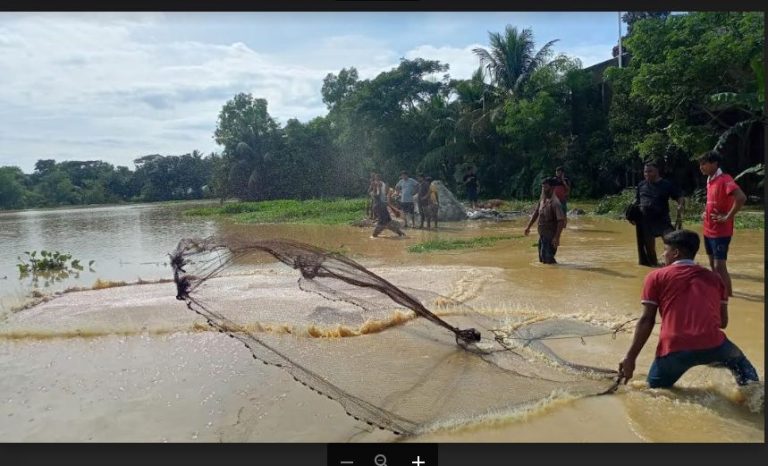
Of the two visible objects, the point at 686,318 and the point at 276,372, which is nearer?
the point at 686,318

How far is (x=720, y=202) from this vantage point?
6.12m

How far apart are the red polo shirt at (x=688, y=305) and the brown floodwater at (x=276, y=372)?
A: 383 mm

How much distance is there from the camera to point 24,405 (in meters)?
4.21

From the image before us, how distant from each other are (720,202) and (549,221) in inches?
123

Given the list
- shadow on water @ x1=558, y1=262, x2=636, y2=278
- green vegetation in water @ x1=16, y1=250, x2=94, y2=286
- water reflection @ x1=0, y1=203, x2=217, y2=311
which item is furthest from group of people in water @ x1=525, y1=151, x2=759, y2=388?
green vegetation in water @ x1=16, y1=250, x2=94, y2=286

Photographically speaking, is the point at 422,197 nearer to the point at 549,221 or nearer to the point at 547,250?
the point at 547,250

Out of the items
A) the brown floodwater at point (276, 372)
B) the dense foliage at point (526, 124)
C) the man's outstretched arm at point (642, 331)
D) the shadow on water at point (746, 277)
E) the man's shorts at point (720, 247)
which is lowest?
the brown floodwater at point (276, 372)

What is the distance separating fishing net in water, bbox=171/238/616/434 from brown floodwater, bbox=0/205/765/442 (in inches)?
5.0

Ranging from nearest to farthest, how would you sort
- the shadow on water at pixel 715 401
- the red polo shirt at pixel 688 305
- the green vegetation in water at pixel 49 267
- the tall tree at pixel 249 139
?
the shadow on water at pixel 715 401 < the red polo shirt at pixel 688 305 < the green vegetation in water at pixel 49 267 < the tall tree at pixel 249 139

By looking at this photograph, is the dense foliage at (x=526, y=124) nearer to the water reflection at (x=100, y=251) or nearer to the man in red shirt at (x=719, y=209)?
the man in red shirt at (x=719, y=209)

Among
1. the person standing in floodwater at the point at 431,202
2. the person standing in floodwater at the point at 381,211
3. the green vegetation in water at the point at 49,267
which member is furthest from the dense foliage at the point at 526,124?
the green vegetation in water at the point at 49,267

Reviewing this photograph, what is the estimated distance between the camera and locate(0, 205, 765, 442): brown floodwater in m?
3.48

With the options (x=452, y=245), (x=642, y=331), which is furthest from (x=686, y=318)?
(x=452, y=245)

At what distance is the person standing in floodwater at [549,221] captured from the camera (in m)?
8.99
